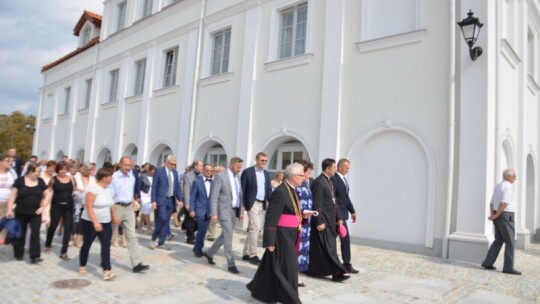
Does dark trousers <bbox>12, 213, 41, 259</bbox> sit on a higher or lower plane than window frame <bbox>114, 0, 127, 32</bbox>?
lower

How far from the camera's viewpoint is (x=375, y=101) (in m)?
9.48

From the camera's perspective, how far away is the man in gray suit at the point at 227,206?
639 cm

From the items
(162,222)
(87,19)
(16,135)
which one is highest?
(87,19)

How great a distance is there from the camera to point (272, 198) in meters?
4.97

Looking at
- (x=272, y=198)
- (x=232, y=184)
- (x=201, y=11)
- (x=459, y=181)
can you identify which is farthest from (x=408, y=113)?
(x=201, y=11)

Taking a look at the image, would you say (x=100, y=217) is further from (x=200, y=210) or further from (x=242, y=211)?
(x=242, y=211)

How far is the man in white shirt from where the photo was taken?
22.8 feet

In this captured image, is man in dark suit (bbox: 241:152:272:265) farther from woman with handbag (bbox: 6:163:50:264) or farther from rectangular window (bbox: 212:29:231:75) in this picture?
rectangular window (bbox: 212:29:231:75)

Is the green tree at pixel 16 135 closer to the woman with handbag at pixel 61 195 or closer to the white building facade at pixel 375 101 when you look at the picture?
the white building facade at pixel 375 101

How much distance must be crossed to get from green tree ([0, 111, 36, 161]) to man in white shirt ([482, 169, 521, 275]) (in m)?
39.7

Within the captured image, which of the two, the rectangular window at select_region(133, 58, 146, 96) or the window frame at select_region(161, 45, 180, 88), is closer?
the window frame at select_region(161, 45, 180, 88)

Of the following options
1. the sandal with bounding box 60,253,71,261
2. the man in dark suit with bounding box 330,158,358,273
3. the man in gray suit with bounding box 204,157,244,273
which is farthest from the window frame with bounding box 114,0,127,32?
the man in dark suit with bounding box 330,158,358,273

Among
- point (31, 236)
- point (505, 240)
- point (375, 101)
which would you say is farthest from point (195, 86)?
point (505, 240)

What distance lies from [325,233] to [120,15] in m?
18.6
